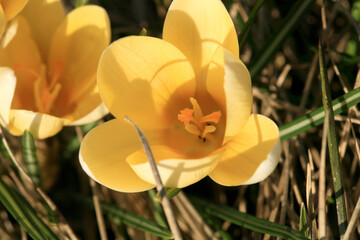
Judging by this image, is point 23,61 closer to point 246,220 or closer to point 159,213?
point 159,213

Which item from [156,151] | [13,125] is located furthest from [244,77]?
[13,125]

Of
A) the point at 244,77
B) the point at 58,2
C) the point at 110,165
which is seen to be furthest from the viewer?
the point at 58,2

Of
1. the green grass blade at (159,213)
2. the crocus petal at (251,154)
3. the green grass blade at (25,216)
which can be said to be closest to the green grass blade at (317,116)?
the crocus petal at (251,154)

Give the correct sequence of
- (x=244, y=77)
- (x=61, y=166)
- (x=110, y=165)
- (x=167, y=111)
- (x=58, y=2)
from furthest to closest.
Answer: (x=61, y=166) → (x=58, y=2) → (x=167, y=111) → (x=110, y=165) → (x=244, y=77)

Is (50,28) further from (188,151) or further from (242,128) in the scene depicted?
(242,128)

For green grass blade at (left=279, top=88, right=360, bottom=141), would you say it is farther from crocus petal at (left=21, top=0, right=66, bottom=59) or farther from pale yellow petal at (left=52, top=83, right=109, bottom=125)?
crocus petal at (left=21, top=0, right=66, bottom=59)

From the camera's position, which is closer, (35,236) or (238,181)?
(238,181)
